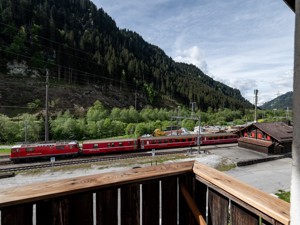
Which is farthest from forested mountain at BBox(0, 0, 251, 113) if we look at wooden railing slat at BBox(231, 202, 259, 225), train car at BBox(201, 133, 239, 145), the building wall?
wooden railing slat at BBox(231, 202, 259, 225)

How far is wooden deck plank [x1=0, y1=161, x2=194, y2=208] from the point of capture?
1.26m

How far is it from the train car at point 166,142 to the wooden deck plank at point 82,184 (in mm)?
24157

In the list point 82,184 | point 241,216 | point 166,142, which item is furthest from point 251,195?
point 166,142

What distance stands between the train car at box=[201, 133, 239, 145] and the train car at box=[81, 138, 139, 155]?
36.6ft

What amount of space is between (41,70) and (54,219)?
85483 mm

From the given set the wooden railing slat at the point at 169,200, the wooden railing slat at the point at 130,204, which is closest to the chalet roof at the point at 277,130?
the wooden railing slat at the point at 169,200

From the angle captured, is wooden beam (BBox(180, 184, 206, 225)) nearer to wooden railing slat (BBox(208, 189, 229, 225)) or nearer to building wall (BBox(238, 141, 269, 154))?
wooden railing slat (BBox(208, 189, 229, 225))

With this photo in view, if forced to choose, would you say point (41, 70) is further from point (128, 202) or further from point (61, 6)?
point (128, 202)

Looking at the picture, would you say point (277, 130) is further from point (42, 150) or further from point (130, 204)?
point (42, 150)

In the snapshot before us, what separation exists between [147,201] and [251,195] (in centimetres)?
92

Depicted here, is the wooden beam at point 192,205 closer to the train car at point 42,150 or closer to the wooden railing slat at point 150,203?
the wooden railing slat at point 150,203

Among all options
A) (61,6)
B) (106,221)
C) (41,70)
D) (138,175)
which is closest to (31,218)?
(106,221)

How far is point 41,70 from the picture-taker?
73.4 meters

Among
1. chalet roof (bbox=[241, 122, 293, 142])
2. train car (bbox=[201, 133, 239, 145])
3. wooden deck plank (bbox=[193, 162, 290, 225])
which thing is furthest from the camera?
train car (bbox=[201, 133, 239, 145])
